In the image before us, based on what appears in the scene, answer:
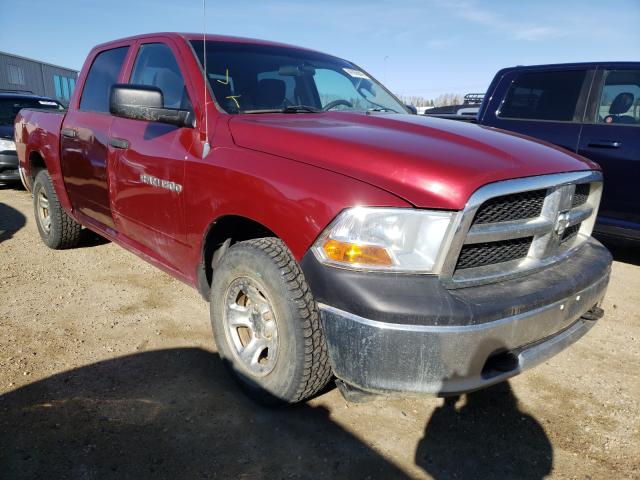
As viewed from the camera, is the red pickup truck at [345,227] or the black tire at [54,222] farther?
the black tire at [54,222]

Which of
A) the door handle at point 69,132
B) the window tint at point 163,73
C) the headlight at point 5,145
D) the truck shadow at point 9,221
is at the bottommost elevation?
the truck shadow at point 9,221

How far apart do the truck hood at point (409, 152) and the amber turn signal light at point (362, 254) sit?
22 cm

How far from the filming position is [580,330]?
7.57ft

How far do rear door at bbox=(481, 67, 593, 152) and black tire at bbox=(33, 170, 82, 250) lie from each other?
175 inches

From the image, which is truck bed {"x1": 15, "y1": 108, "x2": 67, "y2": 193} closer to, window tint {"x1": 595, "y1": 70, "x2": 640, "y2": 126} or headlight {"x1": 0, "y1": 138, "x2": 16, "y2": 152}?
headlight {"x1": 0, "y1": 138, "x2": 16, "y2": 152}

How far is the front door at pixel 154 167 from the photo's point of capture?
8.66 ft

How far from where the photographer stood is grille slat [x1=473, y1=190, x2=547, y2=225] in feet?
6.21

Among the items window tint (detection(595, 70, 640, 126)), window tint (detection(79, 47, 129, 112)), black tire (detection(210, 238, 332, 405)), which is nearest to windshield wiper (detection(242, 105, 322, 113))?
black tire (detection(210, 238, 332, 405))

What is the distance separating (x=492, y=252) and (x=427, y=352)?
0.58 metres

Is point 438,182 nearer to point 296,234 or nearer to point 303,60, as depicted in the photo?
point 296,234

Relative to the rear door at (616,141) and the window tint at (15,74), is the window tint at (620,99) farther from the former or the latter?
the window tint at (15,74)

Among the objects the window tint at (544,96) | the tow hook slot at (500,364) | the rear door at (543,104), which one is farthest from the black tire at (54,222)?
the window tint at (544,96)

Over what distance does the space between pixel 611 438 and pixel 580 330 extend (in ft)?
1.68

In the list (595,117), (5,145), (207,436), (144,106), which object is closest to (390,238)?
(207,436)
